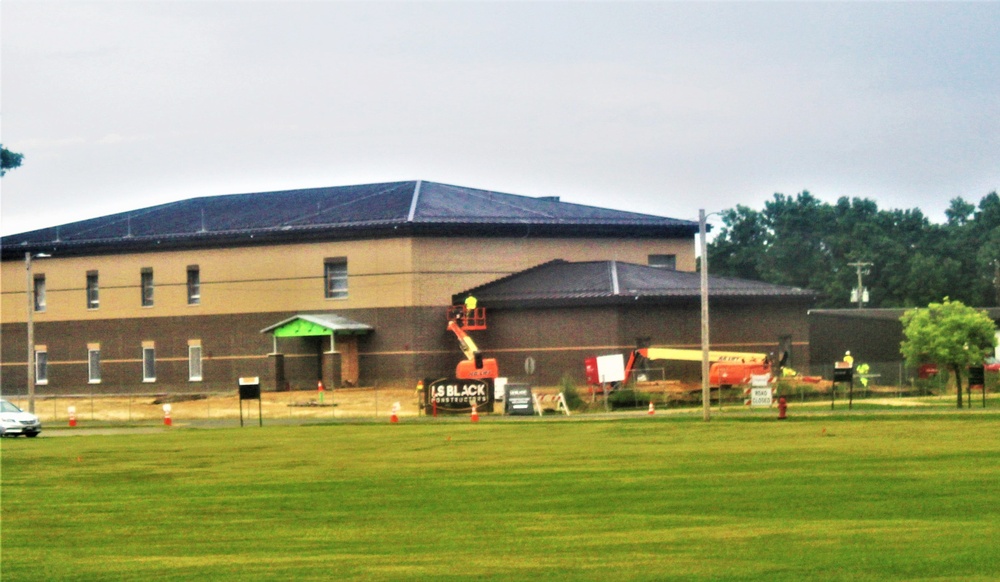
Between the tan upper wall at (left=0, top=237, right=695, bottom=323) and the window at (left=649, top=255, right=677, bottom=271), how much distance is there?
0.31 m

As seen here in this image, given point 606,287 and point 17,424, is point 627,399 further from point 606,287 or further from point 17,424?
point 17,424

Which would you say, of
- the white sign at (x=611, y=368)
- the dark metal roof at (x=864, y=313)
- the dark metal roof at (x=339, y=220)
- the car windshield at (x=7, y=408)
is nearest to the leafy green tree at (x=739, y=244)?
the dark metal roof at (x=864, y=313)

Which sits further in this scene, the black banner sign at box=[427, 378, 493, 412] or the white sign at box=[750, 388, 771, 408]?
the black banner sign at box=[427, 378, 493, 412]

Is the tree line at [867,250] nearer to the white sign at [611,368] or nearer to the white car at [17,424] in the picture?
the white sign at [611,368]

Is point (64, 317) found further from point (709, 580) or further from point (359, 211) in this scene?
point (709, 580)

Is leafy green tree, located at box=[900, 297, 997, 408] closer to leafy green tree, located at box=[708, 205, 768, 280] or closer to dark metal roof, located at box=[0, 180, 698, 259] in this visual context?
dark metal roof, located at box=[0, 180, 698, 259]

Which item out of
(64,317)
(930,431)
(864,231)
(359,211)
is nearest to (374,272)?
(359,211)

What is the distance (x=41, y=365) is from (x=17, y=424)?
35.0 m

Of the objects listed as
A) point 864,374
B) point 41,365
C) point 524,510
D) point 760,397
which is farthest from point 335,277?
point 524,510


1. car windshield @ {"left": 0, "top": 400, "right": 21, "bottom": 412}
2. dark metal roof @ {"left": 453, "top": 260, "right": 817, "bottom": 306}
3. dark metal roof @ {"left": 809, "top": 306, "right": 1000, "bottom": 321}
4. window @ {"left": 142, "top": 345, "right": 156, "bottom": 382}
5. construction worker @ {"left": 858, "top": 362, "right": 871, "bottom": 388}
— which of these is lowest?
car windshield @ {"left": 0, "top": 400, "right": 21, "bottom": 412}

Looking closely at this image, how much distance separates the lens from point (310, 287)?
3039 inches

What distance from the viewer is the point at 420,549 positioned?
17.6 metres

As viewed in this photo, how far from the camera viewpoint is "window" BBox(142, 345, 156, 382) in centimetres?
8156

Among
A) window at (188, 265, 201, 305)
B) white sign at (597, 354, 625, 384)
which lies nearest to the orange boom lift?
white sign at (597, 354, 625, 384)
